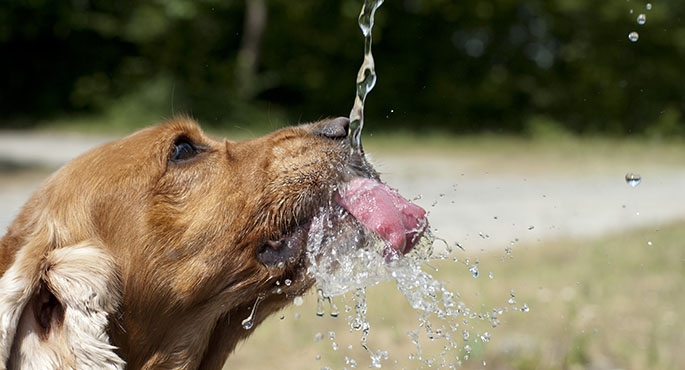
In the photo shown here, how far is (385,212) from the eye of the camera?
11.4ft

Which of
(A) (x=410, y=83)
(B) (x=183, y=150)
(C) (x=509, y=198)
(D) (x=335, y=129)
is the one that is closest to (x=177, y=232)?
(B) (x=183, y=150)

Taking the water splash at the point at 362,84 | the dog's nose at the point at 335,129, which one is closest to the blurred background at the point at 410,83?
the water splash at the point at 362,84

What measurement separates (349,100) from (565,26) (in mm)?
7001

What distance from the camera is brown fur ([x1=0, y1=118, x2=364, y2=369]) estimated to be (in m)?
3.40

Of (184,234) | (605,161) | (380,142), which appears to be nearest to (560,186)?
(605,161)

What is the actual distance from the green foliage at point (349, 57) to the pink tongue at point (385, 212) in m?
20.4

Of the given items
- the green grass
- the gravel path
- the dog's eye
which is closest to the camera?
Answer: the dog's eye

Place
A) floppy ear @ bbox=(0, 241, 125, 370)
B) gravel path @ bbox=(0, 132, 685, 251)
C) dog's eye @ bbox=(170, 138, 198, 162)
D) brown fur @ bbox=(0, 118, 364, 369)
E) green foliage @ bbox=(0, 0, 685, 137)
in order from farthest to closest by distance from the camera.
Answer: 1. green foliage @ bbox=(0, 0, 685, 137)
2. gravel path @ bbox=(0, 132, 685, 251)
3. dog's eye @ bbox=(170, 138, 198, 162)
4. brown fur @ bbox=(0, 118, 364, 369)
5. floppy ear @ bbox=(0, 241, 125, 370)

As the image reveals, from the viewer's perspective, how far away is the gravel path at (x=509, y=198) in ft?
30.7

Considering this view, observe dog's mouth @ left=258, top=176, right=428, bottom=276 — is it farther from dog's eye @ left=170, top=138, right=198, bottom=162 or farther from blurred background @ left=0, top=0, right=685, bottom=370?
blurred background @ left=0, top=0, right=685, bottom=370

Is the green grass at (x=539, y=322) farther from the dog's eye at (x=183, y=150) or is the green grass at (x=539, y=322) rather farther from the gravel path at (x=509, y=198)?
the dog's eye at (x=183, y=150)

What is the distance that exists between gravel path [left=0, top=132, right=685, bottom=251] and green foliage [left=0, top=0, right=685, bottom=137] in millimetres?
8424

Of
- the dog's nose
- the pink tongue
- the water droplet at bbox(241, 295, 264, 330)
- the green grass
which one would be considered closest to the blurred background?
the green grass

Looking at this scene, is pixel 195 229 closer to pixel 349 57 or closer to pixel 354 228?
pixel 354 228
